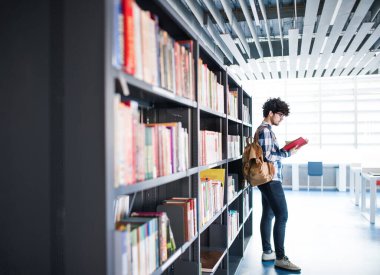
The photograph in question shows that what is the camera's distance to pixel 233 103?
11.5ft

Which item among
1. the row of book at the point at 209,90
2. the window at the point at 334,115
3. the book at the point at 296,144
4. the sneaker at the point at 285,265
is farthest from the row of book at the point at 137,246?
the window at the point at 334,115

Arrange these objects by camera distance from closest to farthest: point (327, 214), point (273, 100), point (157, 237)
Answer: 1. point (157, 237)
2. point (273, 100)
3. point (327, 214)

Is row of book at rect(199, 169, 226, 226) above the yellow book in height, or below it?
below

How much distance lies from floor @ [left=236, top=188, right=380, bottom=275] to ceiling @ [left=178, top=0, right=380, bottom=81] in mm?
2771

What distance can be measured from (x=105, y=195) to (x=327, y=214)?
230 inches

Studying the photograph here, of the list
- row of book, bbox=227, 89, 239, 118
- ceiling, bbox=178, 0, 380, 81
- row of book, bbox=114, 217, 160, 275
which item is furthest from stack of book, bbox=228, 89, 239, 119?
row of book, bbox=114, 217, 160, 275

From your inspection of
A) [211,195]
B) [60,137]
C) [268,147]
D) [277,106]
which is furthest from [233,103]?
[60,137]

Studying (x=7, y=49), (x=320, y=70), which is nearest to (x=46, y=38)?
(x=7, y=49)

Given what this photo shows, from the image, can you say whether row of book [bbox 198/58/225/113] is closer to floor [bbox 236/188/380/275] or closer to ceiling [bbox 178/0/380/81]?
ceiling [bbox 178/0/380/81]

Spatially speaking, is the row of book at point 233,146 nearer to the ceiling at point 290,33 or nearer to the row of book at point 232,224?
the row of book at point 232,224

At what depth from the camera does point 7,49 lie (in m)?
1.24

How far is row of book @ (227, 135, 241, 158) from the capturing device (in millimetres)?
3216

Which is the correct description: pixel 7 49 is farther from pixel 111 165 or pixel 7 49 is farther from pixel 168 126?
pixel 168 126

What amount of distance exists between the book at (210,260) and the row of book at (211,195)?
1.11 ft
